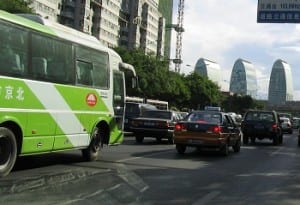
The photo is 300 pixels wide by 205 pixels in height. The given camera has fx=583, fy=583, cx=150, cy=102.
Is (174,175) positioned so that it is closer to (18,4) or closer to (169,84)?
(18,4)

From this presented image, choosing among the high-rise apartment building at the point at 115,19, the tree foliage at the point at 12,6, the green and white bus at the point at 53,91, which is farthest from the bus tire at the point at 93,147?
the high-rise apartment building at the point at 115,19

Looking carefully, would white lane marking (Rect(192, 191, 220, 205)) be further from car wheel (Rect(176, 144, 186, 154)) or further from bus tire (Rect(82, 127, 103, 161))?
car wheel (Rect(176, 144, 186, 154))

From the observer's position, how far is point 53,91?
13.1 m

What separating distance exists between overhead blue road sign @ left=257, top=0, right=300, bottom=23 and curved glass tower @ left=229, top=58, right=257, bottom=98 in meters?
146

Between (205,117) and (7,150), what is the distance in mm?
9979

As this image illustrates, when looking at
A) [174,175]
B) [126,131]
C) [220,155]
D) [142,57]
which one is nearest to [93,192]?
[174,175]

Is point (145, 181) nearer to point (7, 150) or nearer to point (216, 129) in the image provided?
point (7, 150)

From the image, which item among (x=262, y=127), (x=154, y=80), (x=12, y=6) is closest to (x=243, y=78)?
(x=154, y=80)

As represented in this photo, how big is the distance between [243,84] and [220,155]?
A: 565ft

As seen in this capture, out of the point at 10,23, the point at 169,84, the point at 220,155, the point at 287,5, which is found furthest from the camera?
the point at 169,84

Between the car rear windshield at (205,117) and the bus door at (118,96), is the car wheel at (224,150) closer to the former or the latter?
the car rear windshield at (205,117)

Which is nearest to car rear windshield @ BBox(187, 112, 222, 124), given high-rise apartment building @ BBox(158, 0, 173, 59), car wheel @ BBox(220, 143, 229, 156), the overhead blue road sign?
car wheel @ BBox(220, 143, 229, 156)

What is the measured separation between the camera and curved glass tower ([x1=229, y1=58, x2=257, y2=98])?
597 ft

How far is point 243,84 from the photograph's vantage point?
190250 mm
